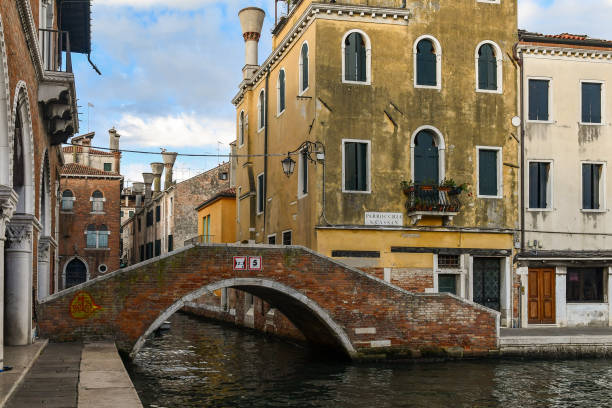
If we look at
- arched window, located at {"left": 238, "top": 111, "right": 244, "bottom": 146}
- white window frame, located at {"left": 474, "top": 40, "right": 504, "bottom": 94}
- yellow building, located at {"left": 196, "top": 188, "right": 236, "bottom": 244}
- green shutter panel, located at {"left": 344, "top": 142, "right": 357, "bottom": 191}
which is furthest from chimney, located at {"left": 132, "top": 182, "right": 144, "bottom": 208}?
white window frame, located at {"left": 474, "top": 40, "right": 504, "bottom": 94}

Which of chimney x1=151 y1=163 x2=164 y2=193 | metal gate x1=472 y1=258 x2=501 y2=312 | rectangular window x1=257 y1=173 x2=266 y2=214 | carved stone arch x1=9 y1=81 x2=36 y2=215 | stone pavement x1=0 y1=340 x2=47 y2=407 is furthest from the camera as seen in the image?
chimney x1=151 y1=163 x2=164 y2=193

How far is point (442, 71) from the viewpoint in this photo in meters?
20.5

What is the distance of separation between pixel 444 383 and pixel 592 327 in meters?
8.13

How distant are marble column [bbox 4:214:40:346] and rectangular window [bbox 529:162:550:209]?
13.8 m

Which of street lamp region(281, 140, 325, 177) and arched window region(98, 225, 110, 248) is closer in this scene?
street lamp region(281, 140, 325, 177)

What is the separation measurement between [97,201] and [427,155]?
994 inches

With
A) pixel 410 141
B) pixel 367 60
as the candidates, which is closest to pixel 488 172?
pixel 410 141

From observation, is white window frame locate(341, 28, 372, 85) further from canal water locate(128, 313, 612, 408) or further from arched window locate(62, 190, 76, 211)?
arched window locate(62, 190, 76, 211)

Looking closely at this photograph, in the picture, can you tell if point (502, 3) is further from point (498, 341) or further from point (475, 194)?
point (498, 341)

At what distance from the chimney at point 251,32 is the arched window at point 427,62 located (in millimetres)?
8183

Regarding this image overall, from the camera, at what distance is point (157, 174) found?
49.6m

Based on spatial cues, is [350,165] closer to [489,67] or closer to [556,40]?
[489,67]

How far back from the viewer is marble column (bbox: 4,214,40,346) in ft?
41.3

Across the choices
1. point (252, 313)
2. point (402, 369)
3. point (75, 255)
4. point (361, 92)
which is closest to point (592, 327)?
point (402, 369)
